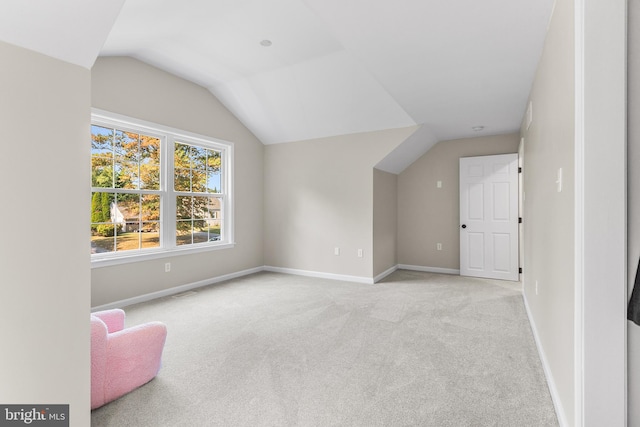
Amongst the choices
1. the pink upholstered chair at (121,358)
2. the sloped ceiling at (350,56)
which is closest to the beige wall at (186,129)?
the sloped ceiling at (350,56)

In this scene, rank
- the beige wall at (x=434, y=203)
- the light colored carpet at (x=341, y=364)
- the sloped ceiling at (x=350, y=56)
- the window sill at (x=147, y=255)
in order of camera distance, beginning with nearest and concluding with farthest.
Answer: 1. the light colored carpet at (x=341, y=364)
2. the sloped ceiling at (x=350, y=56)
3. the window sill at (x=147, y=255)
4. the beige wall at (x=434, y=203)

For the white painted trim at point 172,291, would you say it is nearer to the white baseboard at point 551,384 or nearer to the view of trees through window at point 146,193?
the view of trees through window at point 146,193

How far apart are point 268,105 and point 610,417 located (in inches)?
185

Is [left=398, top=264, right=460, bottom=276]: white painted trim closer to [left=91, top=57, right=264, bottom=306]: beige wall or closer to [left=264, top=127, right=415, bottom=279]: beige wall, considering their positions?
[left=264, top=127, right=415, bottom=279]: beige wall

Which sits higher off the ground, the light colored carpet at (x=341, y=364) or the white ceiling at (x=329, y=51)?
the white ceiling at (x=329, y=51)

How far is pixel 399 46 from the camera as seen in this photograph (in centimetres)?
256

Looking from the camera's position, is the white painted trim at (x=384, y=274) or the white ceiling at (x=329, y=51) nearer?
the white ceiling at (x=329, y=51)

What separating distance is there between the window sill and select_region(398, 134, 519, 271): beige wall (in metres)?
3.38

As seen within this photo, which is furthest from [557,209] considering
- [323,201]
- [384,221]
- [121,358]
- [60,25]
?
[323,201]

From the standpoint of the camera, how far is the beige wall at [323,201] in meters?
4.87

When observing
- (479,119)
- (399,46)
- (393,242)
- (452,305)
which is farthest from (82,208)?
(393,242)

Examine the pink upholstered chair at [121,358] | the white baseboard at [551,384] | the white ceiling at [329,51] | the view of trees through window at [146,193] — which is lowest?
the white baseboard at [551,384]

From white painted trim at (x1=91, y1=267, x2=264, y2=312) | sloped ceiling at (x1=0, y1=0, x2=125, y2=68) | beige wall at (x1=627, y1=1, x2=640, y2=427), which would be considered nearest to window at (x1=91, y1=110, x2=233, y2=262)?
white painted trim at (x1=91, y1=267, x2=264, y2=312)

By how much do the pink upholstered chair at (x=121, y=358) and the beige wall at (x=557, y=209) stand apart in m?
2.38
